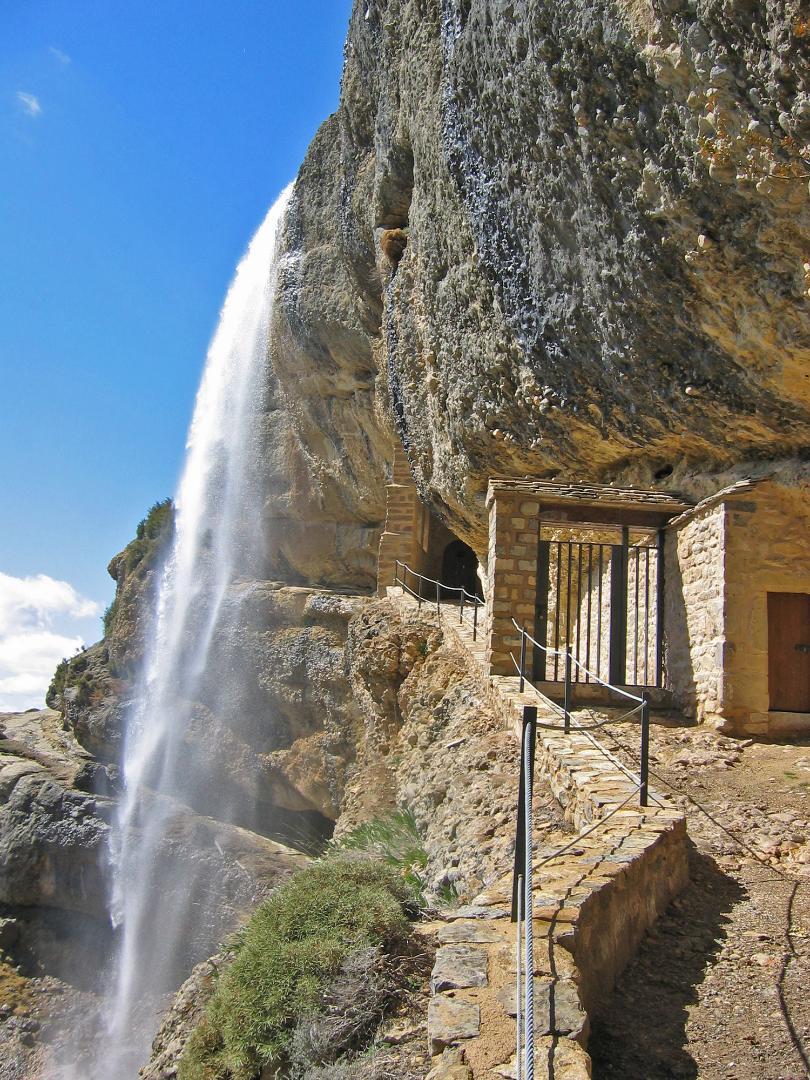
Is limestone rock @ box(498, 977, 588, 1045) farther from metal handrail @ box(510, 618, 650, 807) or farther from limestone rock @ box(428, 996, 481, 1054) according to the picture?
metal handrail @ box(510, 618, 650, 807)

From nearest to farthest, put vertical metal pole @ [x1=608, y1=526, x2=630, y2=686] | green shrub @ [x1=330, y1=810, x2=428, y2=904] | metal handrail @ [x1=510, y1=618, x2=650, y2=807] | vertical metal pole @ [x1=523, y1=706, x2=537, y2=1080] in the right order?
1. vertical metal pole @ [x1=523, y1=706, x2=537, y2=1080]
2. metal handrail @ [x1=510, y1=618, x2=650, y2=807]
3. green shrub @ [x1=330, y1=810, x2=428, y2=904]
4. vertical metal pole @ [x1=608, y1=526, x2=630, y2=686]

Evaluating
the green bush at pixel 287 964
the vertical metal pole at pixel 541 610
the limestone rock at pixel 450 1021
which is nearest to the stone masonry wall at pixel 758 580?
the vertical metal pole at pixel 541 610

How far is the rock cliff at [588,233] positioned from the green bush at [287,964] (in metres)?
5.76

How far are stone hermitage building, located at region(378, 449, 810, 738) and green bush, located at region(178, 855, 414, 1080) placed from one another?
3346 millimetres

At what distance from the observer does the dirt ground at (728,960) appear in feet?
11.5

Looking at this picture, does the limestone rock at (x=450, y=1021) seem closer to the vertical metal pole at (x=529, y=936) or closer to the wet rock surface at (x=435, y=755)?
the vertical metal pole at (x=529, y=936)

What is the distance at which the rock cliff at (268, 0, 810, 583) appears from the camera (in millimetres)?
6773

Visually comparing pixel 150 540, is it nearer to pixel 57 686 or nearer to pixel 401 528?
pixel 57 686

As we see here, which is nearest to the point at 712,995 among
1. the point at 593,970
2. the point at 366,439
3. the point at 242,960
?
the point at 593,970

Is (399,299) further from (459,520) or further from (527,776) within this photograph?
(527,776)

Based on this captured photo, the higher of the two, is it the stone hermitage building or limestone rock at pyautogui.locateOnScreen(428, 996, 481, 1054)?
the stone hermitage building

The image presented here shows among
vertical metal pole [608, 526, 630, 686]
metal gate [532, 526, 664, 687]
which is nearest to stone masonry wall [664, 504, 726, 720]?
metal gate [532, 526, 664, 687]

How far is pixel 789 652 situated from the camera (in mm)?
9109

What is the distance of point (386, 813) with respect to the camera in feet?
35.2
